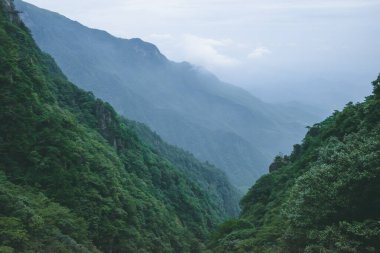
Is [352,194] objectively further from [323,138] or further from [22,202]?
[323,138]

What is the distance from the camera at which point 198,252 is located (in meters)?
57.4

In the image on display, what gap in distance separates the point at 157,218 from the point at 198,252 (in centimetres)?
749

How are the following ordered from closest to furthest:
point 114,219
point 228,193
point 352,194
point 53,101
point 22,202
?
point 352,194
point 22,202
point 114,219
point 53,101
point 228,193

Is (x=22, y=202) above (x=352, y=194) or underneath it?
underneath

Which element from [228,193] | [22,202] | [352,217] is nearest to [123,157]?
[22,202]

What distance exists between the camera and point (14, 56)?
45406mm

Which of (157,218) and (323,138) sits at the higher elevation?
(323,138)

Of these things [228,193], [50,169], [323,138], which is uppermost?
[228,193]

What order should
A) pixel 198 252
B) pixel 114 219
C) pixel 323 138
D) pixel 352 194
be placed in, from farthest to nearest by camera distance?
1. pixel 198 252
2. pixel 323 138
3. pixel 114 219
4. pixel 352 194

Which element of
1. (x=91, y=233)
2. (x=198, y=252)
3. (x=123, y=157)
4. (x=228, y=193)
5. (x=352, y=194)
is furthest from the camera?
(x=228, y=193)

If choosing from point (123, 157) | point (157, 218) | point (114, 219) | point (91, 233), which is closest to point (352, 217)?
point (91, 233)

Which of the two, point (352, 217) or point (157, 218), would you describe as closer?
point (352, 217)

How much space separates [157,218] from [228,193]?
97008 mm

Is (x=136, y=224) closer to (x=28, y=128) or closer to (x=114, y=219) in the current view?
(x=114, y=219)
